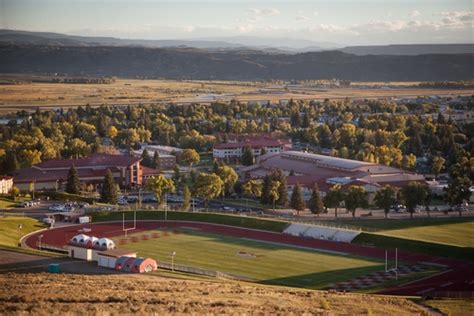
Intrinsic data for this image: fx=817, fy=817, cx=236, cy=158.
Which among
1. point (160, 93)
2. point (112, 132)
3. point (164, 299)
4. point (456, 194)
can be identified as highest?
point (164, 299)

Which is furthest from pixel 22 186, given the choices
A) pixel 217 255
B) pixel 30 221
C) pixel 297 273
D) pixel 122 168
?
pixel 297 273

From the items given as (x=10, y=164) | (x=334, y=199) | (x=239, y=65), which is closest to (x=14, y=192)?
(x=10, y=164)

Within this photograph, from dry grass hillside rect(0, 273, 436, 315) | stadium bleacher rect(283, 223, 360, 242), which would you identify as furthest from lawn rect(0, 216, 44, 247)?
stadium bleacher rect(283, 223, 360, 242)

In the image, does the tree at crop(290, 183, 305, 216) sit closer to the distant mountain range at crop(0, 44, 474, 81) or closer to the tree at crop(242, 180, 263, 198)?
the tree at crop(242, 180, 263, 198)

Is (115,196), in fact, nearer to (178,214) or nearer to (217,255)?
(178,214)

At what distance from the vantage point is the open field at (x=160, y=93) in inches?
3632

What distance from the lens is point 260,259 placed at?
87.8 feet

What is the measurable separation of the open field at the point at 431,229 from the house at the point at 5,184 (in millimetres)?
17118

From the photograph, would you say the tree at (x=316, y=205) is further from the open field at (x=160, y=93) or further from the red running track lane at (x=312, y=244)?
the open field at (x=160, y=93)

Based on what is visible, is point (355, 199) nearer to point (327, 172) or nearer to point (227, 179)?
point (227, 179)

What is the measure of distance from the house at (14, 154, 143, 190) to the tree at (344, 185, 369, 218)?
14048 millimetres

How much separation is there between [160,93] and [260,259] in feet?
304

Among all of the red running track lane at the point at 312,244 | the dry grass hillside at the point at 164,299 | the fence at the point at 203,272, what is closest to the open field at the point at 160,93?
the red running track lane at the point at 312,244

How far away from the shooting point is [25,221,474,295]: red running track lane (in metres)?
23.4
